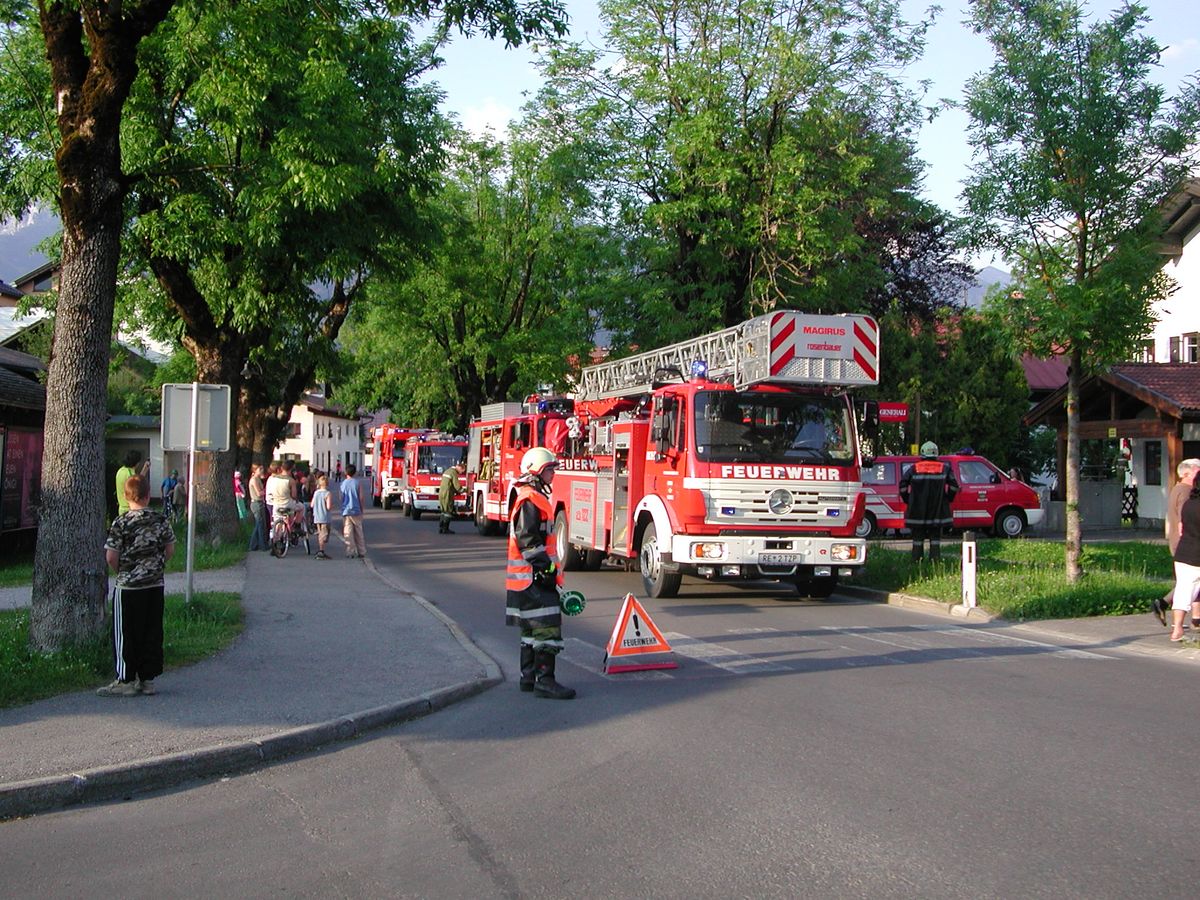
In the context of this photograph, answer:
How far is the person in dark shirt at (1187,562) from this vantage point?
11.5 metres

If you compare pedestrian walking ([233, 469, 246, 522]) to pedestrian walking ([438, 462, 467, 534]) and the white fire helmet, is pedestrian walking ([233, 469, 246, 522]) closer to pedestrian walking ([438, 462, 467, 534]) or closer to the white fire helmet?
pedestrian walking ([438, 462, 467, 534])

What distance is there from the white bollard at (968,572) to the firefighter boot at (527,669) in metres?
7.06

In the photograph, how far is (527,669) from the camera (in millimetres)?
9102

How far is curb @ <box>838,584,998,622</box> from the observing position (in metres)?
14.0

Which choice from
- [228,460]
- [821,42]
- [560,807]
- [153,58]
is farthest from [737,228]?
[560,807]

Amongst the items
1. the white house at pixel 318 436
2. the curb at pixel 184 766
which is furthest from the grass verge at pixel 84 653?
the white house at pixel 318 436

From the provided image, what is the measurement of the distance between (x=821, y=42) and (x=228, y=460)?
56.7 ft

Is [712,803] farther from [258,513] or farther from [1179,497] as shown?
[258,513]

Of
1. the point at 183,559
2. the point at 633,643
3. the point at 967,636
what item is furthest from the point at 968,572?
the point at 183,559

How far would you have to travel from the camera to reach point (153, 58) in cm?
1595

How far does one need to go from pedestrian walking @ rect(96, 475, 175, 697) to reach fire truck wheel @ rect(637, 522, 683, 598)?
25.3 ft

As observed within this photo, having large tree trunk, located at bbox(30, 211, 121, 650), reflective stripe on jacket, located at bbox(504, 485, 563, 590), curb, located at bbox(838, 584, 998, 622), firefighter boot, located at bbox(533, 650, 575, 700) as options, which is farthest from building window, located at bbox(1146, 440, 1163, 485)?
large tree trunk, located at bbox(30, 211, 121, 650)

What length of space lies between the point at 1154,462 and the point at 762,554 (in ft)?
70.2

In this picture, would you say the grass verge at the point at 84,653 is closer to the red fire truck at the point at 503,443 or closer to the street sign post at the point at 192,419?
the street sign post at the point at 192,419
